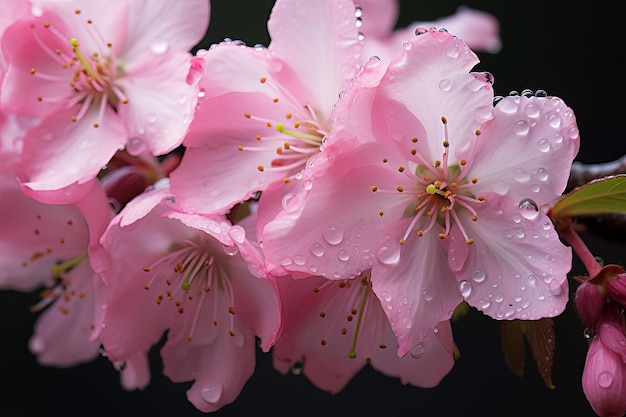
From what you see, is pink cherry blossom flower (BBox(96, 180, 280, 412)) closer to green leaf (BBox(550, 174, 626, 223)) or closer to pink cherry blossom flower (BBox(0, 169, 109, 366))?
pink cherry blossom flower (BBox(0, 169, 109, 366))

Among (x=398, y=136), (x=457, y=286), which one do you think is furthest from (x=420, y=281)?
(x=398, y=136)

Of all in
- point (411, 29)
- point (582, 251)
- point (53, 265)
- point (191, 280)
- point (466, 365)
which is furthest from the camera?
point (466, 365)

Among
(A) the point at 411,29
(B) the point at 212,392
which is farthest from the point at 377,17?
(B) the point at 212,392

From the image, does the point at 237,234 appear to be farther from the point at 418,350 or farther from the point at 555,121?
the point at 555,121

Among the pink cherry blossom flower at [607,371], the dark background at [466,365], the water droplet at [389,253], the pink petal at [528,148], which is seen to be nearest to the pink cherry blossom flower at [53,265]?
the water droplet at [389,253]

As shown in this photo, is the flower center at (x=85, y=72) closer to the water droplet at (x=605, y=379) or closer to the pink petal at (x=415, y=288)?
the pink petal at (x=415, y=288)

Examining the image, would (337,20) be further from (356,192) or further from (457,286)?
(457,286)
